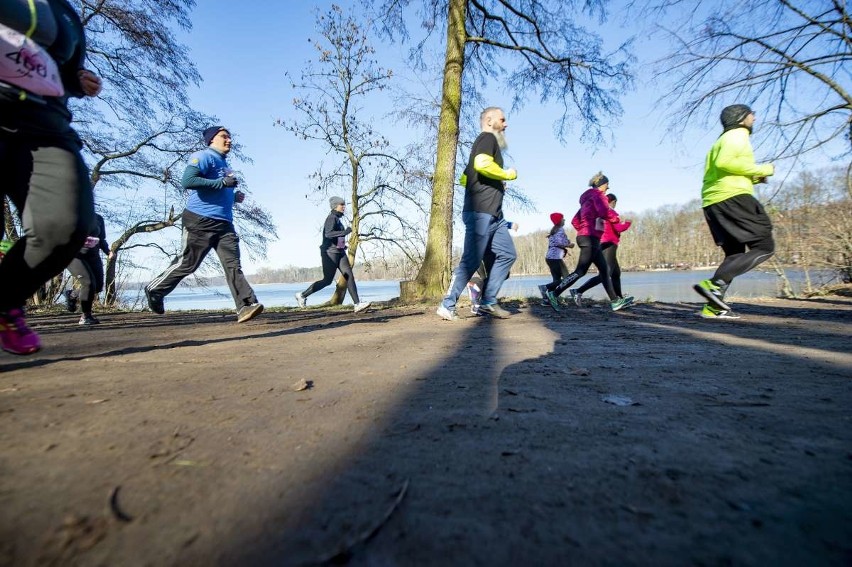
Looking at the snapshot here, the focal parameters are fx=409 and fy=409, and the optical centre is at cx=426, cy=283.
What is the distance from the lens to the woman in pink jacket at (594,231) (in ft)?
19.1

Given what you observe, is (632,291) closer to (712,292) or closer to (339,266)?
(339,266)

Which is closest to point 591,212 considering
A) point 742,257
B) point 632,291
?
point 742,257

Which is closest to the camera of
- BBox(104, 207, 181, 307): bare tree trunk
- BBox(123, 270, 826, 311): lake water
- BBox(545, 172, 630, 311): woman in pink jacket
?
BBox(545, 172, 630, 311): woman in pink jacket

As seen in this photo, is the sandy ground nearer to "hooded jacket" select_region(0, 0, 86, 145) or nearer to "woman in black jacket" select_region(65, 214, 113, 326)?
"hooded jacket" select_region(0, 0, 86, 145)

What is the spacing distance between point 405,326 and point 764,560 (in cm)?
366

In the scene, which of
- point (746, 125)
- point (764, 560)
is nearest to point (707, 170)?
point (746, 125)

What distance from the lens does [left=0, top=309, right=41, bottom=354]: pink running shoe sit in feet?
6.98

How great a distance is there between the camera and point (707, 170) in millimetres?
4148

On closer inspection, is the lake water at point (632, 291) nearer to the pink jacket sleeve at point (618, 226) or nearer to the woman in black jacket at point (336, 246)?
the pink jacket sleeve at point (618, 226)

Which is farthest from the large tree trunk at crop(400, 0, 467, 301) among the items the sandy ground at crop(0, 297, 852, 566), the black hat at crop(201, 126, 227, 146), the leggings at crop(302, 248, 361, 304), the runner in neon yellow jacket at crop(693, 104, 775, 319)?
the sandy ground at crop(0, 297, 852, 566)

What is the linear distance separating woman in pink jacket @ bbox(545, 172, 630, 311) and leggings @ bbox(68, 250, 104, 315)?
258 inches

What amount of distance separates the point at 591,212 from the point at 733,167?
2.12 metres

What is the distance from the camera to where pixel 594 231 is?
19.3 ft

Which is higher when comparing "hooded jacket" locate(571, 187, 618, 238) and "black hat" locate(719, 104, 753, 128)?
"black hat" locate(719, 104, 753, 128)
